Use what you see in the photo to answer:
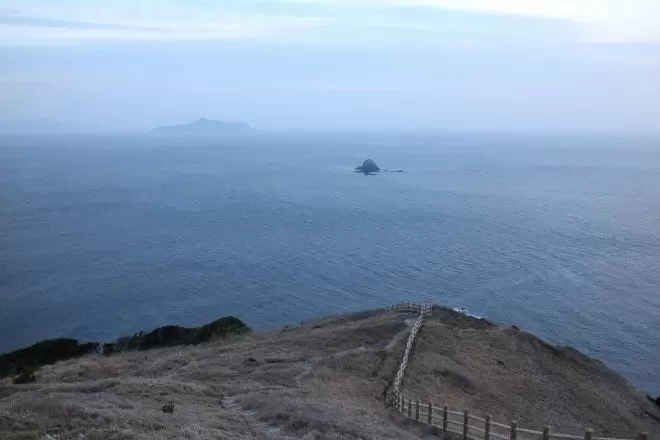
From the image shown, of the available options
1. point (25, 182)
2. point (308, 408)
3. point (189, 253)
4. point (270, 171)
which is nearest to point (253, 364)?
point (308, 408)

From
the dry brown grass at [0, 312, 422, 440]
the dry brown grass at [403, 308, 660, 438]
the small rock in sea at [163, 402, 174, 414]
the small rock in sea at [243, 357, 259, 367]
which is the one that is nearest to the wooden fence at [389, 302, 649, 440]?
the dry brown grass at [0, 312, 422, 440]

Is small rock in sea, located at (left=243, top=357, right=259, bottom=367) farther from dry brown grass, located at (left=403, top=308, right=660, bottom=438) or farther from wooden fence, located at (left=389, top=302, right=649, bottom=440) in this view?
dry brown grass, located at (left=403, top=308, right=660, bottom=438)

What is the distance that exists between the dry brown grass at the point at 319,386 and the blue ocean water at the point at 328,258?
13.9 metres

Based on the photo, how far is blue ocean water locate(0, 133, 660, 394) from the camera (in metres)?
55.0

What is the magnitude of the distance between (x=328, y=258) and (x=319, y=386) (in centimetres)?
5115

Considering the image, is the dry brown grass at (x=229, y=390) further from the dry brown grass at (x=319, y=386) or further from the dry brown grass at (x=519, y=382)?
the dry brown grass at (x=519, y=382)

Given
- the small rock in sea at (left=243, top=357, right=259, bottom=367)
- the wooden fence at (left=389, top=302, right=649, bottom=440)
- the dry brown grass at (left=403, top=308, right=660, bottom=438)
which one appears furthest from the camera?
the small rock in sea at (left=243, top=357, right=259, bottom=367)

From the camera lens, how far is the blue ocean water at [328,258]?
2167 inches

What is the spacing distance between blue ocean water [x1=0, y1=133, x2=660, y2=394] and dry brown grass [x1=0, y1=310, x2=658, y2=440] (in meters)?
13.9

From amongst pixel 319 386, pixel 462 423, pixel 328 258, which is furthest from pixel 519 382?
pixel 328 258

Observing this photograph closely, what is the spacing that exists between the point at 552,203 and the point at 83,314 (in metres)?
93.5

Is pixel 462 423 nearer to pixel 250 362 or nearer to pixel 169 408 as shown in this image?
pixel 169 408

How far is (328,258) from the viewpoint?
76.0m

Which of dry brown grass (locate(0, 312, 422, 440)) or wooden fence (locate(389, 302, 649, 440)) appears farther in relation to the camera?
dry brown grass (locate(0, 312, 422, 440))
